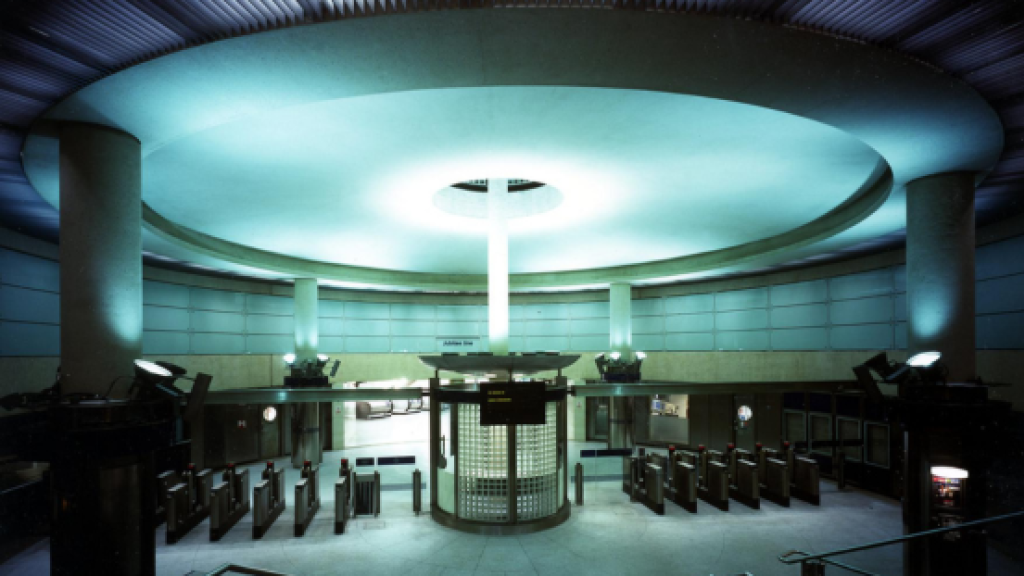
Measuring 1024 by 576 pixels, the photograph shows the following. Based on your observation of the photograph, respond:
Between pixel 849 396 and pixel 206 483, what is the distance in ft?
54.2

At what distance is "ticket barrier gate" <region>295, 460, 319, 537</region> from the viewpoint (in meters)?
9.97

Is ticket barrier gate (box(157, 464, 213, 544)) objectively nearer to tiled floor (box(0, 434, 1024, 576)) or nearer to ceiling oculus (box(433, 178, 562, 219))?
tiled floor (box(0, 434, 1024, 576))

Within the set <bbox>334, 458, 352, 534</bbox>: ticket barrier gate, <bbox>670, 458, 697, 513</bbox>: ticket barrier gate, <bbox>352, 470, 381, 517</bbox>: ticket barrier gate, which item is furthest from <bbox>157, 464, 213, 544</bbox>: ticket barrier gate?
<bbox>670, 458, 697, 513</bbox>: ticket barrier gate

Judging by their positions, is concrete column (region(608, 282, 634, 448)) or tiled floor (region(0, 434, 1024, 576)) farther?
concrete column (region(608, 282, 634, 448))

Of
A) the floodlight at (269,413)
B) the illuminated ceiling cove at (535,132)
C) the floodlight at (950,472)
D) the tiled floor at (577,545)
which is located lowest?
the tiled floor at (577,545)

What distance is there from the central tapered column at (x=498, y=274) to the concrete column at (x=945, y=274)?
293 inches

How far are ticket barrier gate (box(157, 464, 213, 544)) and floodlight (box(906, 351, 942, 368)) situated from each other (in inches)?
493

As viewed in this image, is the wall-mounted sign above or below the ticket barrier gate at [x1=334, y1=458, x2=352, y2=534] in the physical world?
above

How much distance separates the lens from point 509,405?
9.95m

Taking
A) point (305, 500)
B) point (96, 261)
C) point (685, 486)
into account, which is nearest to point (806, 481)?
point (685, 486)

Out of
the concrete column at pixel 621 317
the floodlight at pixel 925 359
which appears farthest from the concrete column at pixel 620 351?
the floodlight at pixel 925 359

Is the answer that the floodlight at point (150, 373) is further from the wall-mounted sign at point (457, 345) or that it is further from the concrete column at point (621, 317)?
the wall-mounted sign at point (457, 345)

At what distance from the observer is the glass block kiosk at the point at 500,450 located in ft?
32.8

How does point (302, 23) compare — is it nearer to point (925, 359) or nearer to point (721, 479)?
point (925, 359)
